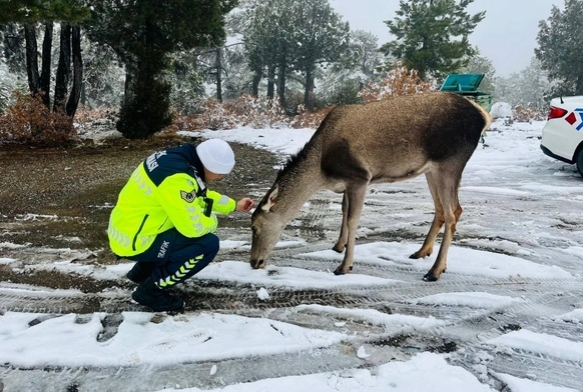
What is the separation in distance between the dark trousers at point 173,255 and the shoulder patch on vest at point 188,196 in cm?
40

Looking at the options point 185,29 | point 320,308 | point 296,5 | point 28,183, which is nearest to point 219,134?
point 185,29

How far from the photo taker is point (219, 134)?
18797mm

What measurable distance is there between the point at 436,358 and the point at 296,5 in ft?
126

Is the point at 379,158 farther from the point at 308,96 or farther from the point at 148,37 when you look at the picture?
the point at 308,96

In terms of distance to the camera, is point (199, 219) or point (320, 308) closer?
point (199, 219)

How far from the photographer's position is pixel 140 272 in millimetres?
4438

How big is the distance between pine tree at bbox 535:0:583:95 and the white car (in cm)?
3318

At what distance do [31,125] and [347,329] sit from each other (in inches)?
586

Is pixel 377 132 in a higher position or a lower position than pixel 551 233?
higher

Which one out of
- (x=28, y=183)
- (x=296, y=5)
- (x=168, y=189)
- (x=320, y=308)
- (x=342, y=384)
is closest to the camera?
(x=342, y=384)

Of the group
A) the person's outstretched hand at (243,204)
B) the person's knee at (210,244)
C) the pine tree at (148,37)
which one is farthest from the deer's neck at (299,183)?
the pine tree at (148,37)

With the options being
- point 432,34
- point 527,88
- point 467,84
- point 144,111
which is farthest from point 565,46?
point 527,88

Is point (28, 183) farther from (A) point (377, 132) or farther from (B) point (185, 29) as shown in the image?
(B) point (185, 29)

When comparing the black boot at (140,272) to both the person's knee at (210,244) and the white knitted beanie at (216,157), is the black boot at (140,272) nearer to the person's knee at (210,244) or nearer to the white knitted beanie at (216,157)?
the person's knee at (210,244)
